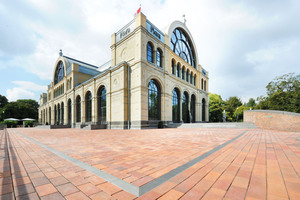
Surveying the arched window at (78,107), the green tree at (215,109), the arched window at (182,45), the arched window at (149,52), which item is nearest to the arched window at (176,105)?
the arched window at (149,52)

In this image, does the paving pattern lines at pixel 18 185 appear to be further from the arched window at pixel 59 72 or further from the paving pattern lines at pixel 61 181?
the arched window at pixel 59 72

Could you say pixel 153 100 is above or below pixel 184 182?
above

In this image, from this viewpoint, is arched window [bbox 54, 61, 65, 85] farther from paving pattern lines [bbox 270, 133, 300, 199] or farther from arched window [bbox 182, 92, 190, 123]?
paving pattern lines [bbox 270, 133, 300, 199]

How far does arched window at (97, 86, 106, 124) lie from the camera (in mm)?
19344

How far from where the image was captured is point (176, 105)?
21.7 meters

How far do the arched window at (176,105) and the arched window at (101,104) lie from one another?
10557 mm

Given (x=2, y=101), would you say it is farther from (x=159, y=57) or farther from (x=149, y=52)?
→ (x=159, y=57)

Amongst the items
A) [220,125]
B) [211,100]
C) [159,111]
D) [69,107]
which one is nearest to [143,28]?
[159,111]

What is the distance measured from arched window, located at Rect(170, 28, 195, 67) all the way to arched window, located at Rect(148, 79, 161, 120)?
8.33 metres

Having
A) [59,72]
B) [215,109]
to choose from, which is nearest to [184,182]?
[215,109]

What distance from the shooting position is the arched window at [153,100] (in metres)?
16.9

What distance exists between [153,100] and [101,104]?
831 cm

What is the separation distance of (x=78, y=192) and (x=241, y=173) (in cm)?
271

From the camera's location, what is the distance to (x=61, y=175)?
2410mm
